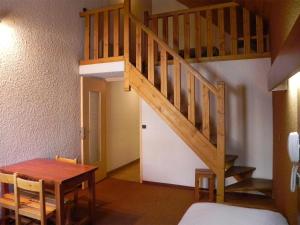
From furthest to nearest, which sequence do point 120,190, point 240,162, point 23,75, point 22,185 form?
1. point 120,190
2. point 240,162
3. point 23,75
4. point 22,185

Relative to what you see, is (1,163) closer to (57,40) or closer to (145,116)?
(57,40)

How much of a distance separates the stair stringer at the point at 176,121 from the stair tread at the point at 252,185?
0.59 metres

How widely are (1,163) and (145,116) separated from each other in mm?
2376

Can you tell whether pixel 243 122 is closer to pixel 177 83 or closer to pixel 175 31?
pixel 177 83

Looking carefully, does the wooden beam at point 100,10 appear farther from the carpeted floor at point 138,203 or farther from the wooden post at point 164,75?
the carpeted floor at point 138,203

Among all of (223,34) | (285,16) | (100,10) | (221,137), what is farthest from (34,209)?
(223,34)

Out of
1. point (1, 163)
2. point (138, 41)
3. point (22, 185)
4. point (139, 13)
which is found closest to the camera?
point (22, 185)

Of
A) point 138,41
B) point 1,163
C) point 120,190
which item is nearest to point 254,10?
point 138,41

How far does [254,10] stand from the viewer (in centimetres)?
359

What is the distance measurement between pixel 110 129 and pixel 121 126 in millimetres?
530

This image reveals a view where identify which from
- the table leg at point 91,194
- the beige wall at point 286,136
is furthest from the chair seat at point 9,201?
the beige wall at point 286,136

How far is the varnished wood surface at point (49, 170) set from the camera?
7.52 ft

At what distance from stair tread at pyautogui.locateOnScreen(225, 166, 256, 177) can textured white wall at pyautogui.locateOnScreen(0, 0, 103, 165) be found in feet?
8.06

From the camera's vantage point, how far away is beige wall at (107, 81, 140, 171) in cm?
514
